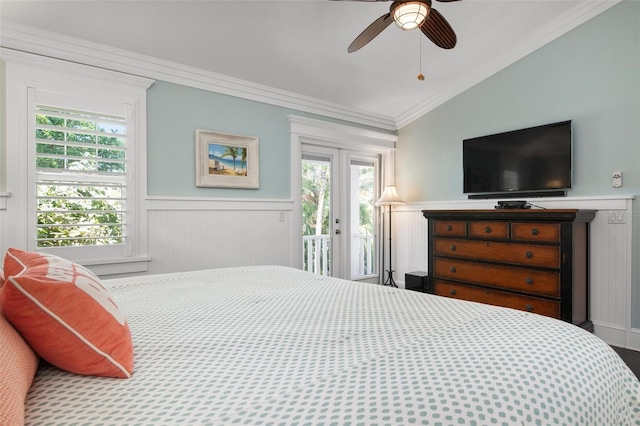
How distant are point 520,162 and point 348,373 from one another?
3.32 m

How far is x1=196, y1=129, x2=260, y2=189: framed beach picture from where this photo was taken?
10.7ft

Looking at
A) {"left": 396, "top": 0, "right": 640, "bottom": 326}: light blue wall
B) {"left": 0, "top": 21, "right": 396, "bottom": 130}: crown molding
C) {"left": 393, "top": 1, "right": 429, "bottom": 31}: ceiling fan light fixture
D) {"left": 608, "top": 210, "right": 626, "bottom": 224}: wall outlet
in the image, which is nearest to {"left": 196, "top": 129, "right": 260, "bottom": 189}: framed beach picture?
{"left": 0, "top": 21, "right": 396, "bottom": 130}: crown molding

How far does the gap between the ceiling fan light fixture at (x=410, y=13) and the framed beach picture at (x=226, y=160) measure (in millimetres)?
1912

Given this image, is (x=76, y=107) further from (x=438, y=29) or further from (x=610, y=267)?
(x=610, y=267)

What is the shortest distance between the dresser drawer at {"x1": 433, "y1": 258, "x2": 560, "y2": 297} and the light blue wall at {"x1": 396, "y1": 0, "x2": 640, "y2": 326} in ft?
2.51

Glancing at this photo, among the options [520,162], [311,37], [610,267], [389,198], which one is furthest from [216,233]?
[610,267]

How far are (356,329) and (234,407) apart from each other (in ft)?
1.62

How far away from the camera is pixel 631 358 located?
2.58 metres

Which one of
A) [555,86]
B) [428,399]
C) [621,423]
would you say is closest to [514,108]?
[555,86]

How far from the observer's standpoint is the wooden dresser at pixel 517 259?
262cm

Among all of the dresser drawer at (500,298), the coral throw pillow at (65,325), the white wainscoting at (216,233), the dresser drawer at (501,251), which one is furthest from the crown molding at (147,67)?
the coral throw pillow at (65,325)

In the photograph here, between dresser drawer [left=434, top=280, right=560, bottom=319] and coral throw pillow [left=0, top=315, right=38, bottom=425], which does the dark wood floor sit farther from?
coral throw pillow [left=0, top=315, right=38, bottom=425]

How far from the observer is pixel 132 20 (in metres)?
2.53

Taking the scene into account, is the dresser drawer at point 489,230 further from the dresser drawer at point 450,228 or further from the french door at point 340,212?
the french door at point 340,212
